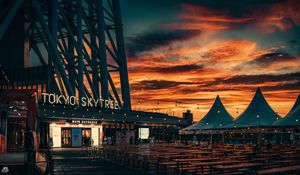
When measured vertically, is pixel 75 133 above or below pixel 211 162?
above

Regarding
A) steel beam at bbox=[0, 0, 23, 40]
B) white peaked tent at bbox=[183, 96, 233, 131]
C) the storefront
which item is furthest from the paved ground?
steel beam at bbox=[0, 0, 23, 40]

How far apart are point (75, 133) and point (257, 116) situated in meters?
32.5

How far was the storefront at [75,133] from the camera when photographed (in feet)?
214

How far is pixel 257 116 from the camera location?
47344 millimetres

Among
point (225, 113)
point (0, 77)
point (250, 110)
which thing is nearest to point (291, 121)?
point (250, 110)

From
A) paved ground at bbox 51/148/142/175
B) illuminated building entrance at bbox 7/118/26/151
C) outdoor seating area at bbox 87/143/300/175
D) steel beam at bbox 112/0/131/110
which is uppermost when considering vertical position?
steel beam at bbox 112/0/131/110

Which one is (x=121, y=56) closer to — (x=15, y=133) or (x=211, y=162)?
(x=15, y=133)

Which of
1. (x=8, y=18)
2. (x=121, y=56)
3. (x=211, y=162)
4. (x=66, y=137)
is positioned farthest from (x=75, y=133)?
(x=211, y=162)

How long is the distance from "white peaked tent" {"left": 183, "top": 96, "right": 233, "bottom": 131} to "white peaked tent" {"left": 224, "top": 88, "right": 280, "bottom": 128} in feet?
11.1

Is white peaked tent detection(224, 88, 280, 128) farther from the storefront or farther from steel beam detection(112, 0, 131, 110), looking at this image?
steel beam detection(112, 0, 131, 110)

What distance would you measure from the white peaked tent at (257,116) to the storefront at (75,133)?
27346 mm

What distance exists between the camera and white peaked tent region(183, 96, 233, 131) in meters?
51.6

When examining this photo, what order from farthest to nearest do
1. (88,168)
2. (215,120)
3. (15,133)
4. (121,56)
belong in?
(121,56)
(15,133)
(215,120)
(88,168)

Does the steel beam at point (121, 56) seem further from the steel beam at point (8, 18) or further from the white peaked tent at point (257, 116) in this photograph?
the white peaked tent at point (257, 116)
